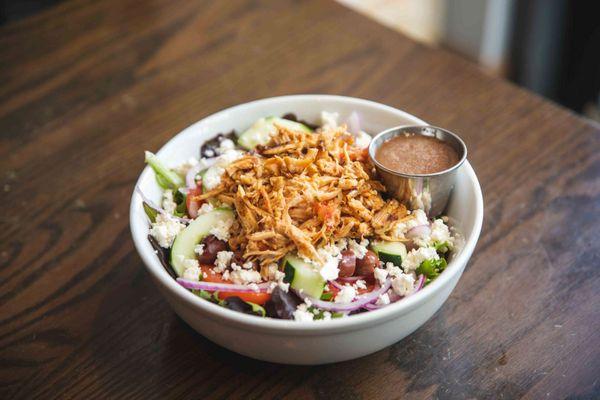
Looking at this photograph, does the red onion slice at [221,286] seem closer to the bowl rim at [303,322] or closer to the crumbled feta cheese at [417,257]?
the bowl rim at [303,322]

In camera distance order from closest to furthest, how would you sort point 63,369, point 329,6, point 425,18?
1. point 63,369
2. point 329,6
3. point 425,18

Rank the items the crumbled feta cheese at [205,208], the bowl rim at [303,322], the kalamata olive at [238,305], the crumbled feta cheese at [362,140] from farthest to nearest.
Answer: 1. the crumbled feta cheese at [362,140]
2. the crumbled feta cheese at [205,208]
3. the kalamata olive at [238,305]
4. the bowl rim at [303,322]

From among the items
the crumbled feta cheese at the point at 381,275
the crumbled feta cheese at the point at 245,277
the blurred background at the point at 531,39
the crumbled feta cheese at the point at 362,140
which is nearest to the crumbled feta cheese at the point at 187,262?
the crumbled feta cheese at the point at 245,277

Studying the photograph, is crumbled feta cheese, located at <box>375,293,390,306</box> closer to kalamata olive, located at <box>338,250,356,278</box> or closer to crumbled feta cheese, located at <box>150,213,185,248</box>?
kalamata olive, located at <box>338,250,356,278</box>

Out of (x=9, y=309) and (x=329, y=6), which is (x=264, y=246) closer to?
(x=9, y=309)

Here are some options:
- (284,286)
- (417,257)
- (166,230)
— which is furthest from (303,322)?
(166,230)

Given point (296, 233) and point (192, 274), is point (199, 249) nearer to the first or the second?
point (192, 274)

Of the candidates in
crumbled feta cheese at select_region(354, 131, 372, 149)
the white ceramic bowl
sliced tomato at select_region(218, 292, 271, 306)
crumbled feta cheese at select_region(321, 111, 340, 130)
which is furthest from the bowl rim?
crumbled feta cheese at select_region(321, 111, 340, 130)

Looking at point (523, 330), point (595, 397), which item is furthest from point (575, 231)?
point (595, 397)
